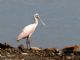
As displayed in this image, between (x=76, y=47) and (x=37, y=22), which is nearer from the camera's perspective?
(x=76, y=47)

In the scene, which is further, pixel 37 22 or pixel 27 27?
pixel 37 22

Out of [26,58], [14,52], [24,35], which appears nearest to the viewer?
[26,58]

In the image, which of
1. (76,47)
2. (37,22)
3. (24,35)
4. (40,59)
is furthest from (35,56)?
(37,22)

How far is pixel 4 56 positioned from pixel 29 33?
11.0 metres

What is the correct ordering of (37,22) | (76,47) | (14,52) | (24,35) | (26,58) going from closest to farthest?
(26,58) < (14,52) < (76,47) < (24,35) < (37,22)

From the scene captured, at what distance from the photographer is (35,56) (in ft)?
61.9

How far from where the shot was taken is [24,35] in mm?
28109

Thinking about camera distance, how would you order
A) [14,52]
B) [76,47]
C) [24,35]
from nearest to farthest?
[14,52] → [76,47] → [24,35]

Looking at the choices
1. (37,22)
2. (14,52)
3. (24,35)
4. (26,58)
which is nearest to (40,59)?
(26,58)

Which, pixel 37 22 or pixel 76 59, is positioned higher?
pixel 37 22

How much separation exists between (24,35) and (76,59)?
32.9 ft

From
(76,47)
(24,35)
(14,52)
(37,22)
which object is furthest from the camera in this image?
(37,22)

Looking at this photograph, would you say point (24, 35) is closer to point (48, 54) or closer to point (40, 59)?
point (48, 54)

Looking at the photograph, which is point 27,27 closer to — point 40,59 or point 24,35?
point 24,35
